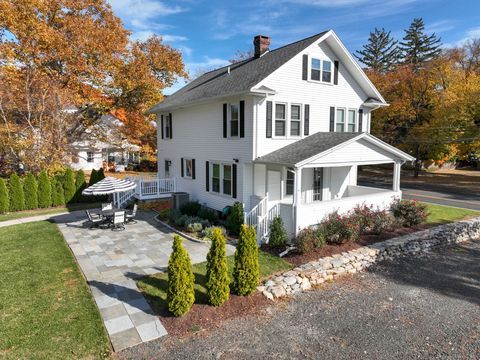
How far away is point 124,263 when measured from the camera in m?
9.61

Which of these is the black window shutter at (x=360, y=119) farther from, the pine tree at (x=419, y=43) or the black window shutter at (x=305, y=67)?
the pine tree at (x=419, y=43)

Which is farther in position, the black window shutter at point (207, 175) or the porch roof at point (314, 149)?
the black window shutter at point (207, 175)

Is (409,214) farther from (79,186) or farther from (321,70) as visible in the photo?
(79,186)

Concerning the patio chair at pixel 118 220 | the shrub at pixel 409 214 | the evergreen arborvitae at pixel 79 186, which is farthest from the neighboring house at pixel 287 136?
the evergreen arborvitae at pixel 79 186

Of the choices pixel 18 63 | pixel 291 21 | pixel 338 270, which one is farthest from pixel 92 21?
pixel 338 270

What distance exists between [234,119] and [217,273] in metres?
8.14

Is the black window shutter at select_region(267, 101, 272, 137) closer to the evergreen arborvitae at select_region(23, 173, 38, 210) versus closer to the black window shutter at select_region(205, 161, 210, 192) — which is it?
the black window shutter at select_region(205, 161, 210, 192)

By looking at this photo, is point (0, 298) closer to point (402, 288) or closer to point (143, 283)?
point (143, 283)

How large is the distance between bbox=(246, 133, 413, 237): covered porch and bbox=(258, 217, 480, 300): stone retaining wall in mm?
1906

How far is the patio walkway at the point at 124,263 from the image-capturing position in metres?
6.39

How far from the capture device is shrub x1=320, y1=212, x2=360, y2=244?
11.1 m

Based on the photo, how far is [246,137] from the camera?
42.6ft

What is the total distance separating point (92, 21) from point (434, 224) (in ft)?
89.1

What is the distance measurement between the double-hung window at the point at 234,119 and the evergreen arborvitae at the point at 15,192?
12702mm
